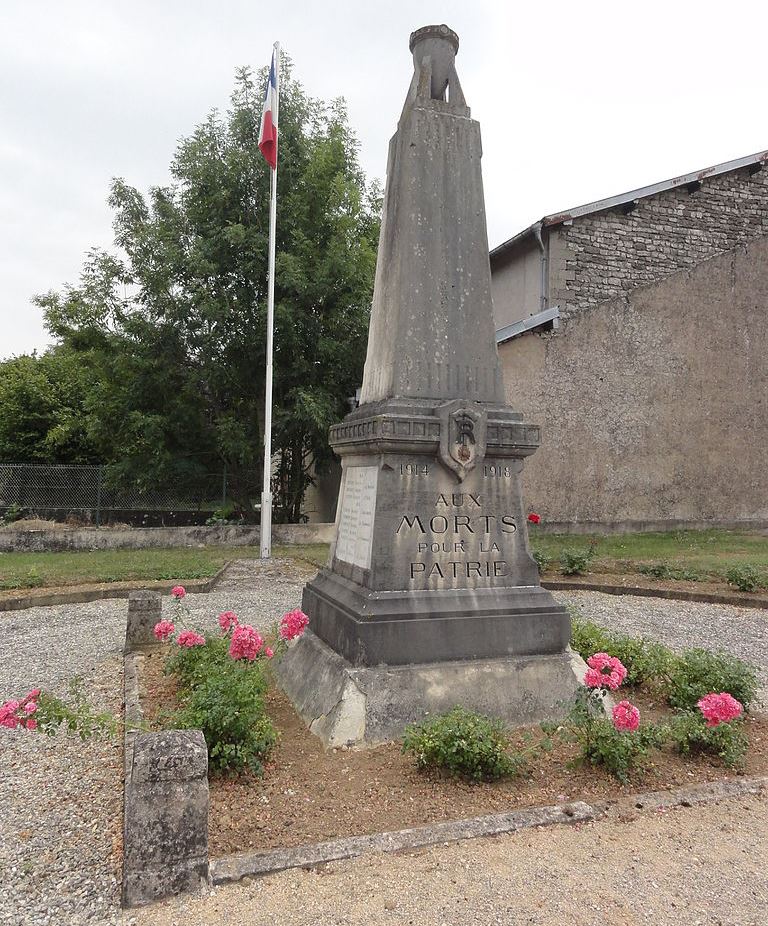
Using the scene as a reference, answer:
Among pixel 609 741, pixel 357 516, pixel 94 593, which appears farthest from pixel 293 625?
pixel 94 593

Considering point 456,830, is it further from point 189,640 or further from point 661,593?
point 661,593

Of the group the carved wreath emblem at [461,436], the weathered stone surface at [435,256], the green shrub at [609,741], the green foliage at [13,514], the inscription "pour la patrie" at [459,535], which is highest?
the weathered stone surface at [435,256]

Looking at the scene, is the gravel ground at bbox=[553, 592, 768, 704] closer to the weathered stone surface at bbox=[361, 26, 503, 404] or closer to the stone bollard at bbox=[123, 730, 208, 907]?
the weathered stone surface at bbox=[361, 26, 503, 404]

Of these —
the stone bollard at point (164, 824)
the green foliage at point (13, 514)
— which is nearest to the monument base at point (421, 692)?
the stone bollard at point (164, 824)

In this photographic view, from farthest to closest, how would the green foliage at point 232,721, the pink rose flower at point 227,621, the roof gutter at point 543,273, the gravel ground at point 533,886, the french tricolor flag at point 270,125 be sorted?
the roof gutter at point 543,273, the french tricolor flag at point 270,125, the pink rose flower at point 227,621, the green foliage at point 232,721, the gravel ground at point 533,886

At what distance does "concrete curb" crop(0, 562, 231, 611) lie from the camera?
9.05 metres

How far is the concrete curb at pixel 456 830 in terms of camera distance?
9.04ft

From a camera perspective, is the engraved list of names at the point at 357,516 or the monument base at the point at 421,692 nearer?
the monument base at the point at 421,692

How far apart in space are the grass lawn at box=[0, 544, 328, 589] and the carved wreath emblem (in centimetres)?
733

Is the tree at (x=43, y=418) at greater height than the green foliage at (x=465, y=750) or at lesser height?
greater

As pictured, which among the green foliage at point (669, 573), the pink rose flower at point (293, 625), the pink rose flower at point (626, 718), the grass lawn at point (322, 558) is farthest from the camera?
the grass lawn at point (322, 558)

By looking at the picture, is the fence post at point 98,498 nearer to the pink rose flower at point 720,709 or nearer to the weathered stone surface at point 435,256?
the weathered stone surface at point 435,256

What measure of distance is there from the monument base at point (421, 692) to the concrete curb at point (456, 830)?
0.94 m

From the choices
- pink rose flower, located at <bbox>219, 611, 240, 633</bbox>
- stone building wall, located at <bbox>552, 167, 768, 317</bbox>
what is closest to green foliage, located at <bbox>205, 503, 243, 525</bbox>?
stone building wall, located at <bbox>552, 167, 768, 317</bbox>
